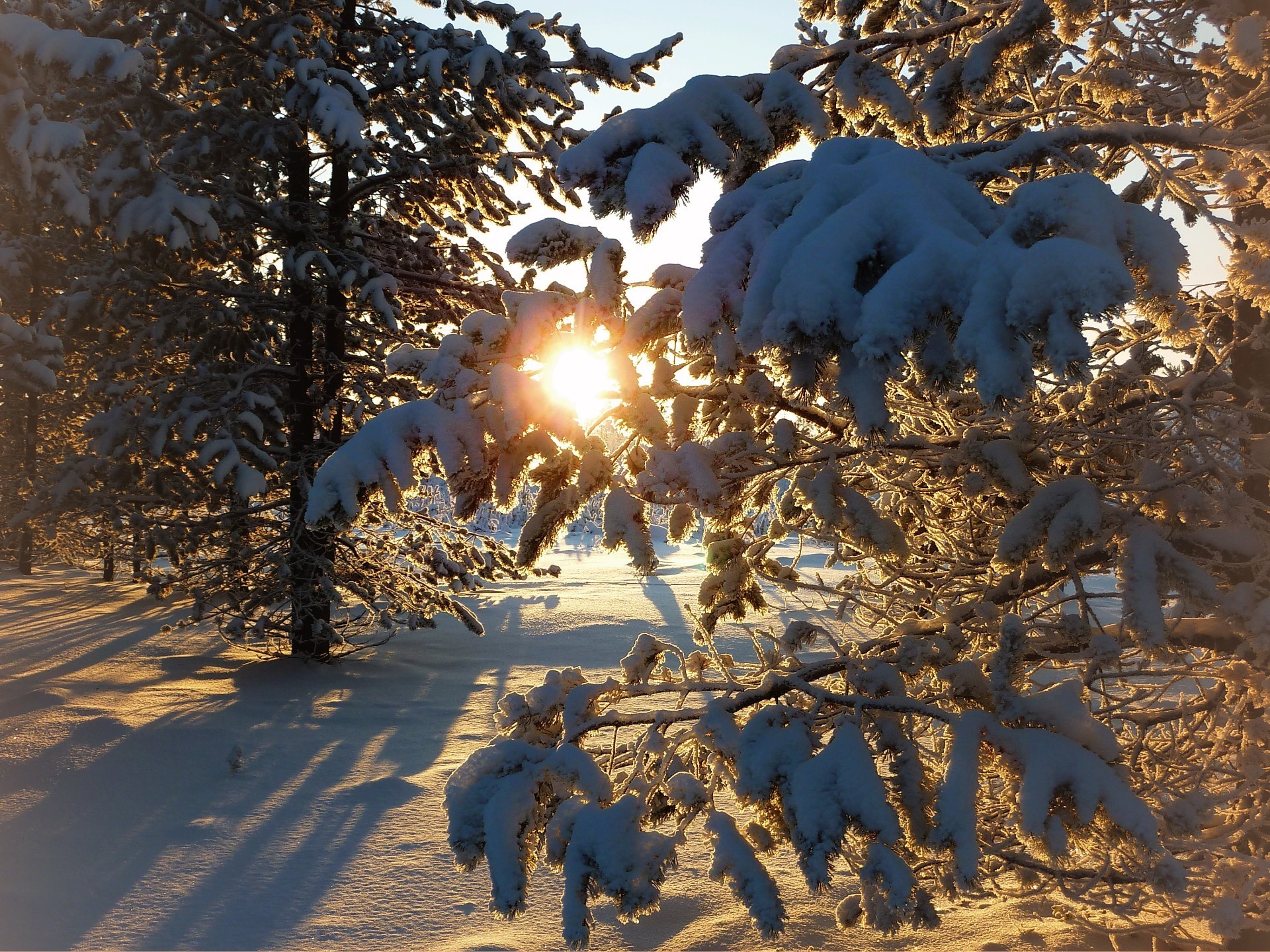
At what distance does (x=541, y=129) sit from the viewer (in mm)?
8453

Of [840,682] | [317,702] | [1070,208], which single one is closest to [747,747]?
[840,682]

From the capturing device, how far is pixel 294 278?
7.76 metres

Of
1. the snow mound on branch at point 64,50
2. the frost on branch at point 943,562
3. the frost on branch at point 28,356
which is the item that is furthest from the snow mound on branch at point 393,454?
the frost on branch at point 28,356

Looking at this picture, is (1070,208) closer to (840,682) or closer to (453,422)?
(453,422)

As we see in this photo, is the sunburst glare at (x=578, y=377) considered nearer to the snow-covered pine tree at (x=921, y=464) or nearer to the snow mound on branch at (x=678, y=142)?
the snow-covered pine tree at (x=921, y=464)

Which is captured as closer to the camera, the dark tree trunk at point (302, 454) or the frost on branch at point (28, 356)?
the dark tree trunk at point (302, 454)

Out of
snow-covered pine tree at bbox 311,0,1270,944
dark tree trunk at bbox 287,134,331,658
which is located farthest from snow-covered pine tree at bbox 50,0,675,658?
snow-covered pine tree at bbox 311,0,1270,944

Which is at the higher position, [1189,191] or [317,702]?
[1189,191]

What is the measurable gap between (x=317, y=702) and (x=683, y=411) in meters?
6.58

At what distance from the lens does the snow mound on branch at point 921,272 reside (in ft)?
4.67

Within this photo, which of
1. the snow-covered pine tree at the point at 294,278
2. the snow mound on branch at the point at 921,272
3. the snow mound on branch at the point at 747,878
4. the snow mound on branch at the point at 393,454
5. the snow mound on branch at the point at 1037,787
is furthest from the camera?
the snow-covered pine tree at the point at 294,278

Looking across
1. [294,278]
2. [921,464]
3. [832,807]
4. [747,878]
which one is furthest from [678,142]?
[294,278]

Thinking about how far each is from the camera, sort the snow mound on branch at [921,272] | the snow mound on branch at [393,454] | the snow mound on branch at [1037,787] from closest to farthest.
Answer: the snow mound on branch at [921,272], the snow mound on branch at [1037,787], the snow mound on branch at [393,454]

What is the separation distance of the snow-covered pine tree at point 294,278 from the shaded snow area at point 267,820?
1259mm
